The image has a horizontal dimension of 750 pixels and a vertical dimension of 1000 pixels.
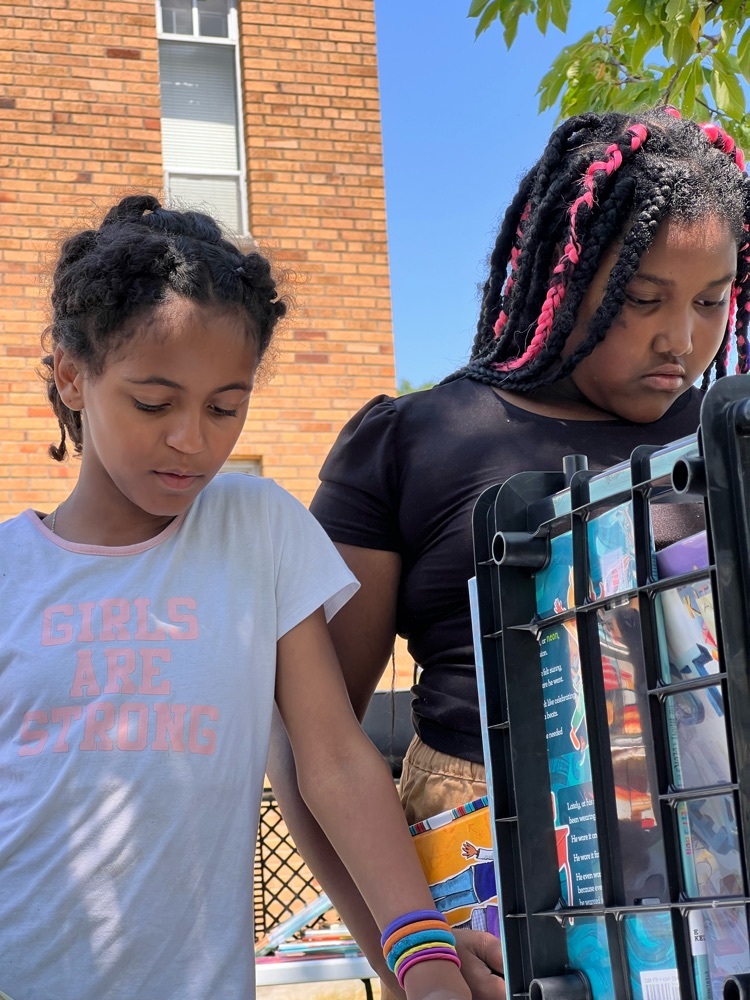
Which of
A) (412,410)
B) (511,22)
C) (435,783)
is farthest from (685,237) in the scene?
(511,22)

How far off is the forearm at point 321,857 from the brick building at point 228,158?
261 inches

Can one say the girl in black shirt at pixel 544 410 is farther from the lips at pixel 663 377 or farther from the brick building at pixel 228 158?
the brick building at pixel 228 158

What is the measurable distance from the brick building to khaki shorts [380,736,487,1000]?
22.0 ft

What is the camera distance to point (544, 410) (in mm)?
1826

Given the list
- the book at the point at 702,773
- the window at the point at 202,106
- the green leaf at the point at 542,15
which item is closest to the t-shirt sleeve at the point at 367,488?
the book at the point at 702,773

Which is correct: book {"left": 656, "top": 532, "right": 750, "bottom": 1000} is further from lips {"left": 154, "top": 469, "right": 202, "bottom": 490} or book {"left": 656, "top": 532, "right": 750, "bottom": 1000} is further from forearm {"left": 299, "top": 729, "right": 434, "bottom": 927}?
lips {"left": 154, "top": 469, "right": 202, "bottom": 490}

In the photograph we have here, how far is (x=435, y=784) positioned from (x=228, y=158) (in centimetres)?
817

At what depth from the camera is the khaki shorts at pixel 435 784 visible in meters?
1.61

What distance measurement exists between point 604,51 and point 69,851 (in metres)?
3.13

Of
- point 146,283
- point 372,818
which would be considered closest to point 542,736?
point 372,818

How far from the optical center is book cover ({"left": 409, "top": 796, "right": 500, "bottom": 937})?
4.86 feet

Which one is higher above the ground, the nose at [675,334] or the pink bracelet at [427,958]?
the nose at [675,334]

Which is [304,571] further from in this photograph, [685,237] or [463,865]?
[685,237]

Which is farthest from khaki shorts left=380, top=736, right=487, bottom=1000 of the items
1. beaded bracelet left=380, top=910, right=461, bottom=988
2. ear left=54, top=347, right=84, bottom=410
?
ear left=54, top=347, right=84, bottom=410
